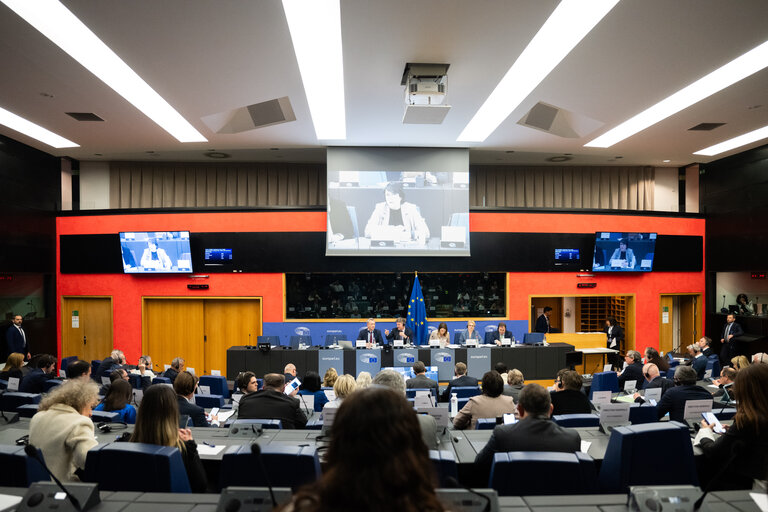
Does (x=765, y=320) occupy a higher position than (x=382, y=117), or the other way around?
(x=382, y=117)

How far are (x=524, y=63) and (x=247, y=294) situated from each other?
26.8ft

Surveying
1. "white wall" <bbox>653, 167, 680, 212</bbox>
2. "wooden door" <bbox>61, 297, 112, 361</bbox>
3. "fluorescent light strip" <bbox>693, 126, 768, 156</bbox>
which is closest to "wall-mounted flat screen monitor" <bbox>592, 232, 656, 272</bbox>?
"fluorescent light strip" <bbox>693, 126, 768, 156</bbox>

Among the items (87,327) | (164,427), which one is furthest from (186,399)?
(87,327)

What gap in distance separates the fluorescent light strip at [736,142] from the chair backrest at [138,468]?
39.4ft

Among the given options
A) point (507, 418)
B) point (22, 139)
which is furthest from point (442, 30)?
point (22, 139)

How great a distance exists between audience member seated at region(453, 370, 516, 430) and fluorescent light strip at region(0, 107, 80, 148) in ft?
31.3

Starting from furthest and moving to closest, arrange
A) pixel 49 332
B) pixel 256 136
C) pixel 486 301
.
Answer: pixel 486 301 < pixel 49 332 < pixel 256 136

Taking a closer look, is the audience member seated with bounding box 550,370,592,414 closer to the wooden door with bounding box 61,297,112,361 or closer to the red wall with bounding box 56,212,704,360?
the red wall with bounding box 56,212,704,360

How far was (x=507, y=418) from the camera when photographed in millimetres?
3838

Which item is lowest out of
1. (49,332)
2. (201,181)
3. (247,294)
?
(49,332)

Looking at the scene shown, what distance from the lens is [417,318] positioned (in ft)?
36.9

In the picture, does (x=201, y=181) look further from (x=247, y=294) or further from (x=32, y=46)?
(x=32, y=46)

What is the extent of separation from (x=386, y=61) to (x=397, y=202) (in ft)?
16.6

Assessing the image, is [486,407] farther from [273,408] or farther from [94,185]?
[94,185]
